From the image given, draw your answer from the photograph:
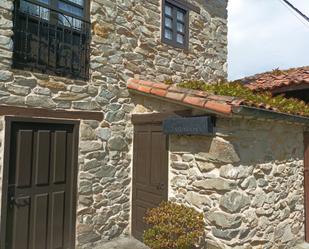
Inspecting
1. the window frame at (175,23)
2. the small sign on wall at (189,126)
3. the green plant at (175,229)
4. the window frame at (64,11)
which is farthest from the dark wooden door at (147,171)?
the window frame at (175,23)

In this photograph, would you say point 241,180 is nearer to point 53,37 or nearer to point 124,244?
point 124,244

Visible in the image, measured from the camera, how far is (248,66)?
1885 inches

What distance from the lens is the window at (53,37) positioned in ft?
16.0

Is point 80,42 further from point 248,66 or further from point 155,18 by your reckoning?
point 248,66

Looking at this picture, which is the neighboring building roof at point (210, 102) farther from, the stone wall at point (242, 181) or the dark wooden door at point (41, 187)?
the dark wooden door at point (41, 187)

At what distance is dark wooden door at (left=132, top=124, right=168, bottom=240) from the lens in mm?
5664

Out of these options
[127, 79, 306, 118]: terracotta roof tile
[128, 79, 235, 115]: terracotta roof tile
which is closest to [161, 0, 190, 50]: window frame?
[128, 79, 235, 115]: terracotta roof tile

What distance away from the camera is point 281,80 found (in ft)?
24.2

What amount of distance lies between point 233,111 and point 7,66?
3.42m

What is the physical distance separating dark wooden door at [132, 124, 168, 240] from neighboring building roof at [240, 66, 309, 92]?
10.9 ft

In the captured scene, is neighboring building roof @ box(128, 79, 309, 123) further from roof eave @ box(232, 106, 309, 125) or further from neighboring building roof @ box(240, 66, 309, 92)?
neighboring building roof @ box(240, 66, 309, 92)

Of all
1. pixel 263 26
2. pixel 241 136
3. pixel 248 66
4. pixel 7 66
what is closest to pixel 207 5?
pixel 263 26

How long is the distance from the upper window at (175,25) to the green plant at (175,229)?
4247mm

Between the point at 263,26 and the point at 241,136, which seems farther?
the point at 263,26
